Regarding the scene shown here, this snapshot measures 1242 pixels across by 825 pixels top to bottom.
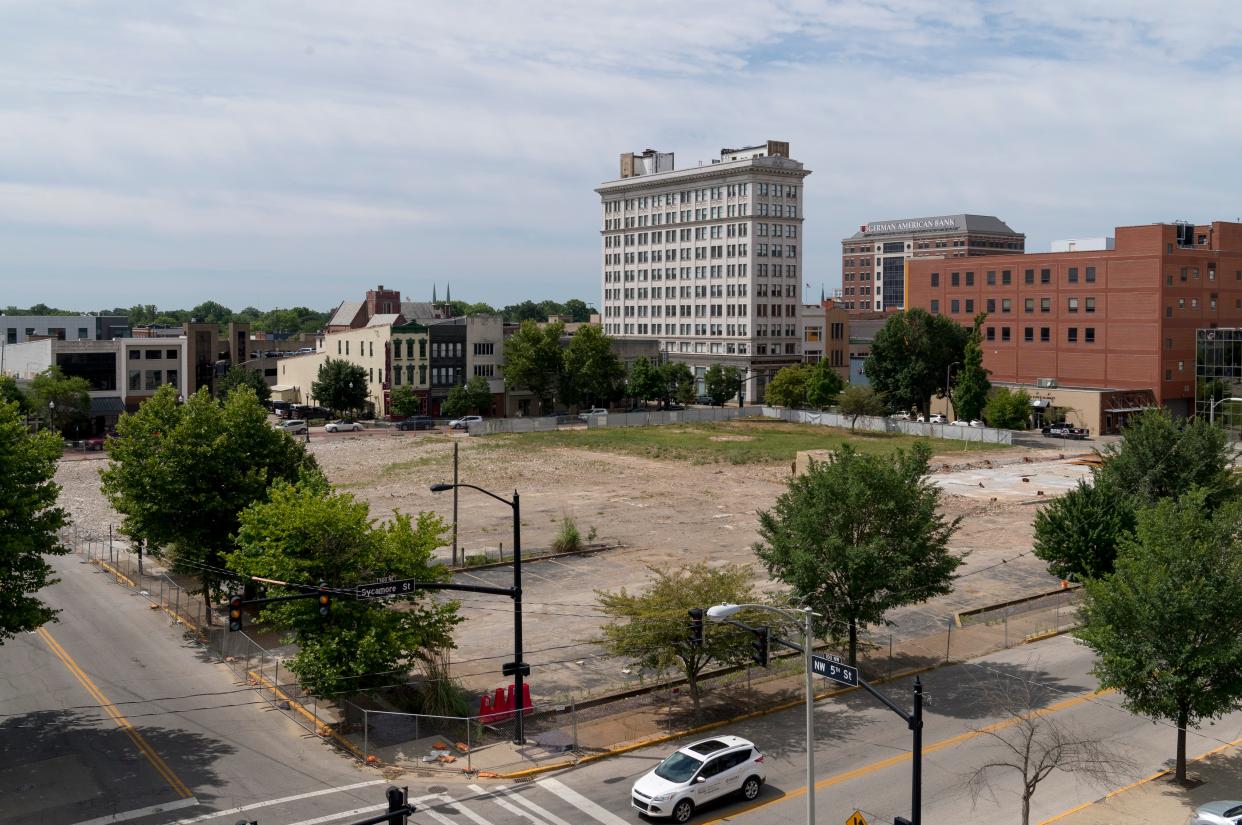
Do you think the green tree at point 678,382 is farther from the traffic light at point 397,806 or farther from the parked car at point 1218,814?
the traffic light at point 397,806

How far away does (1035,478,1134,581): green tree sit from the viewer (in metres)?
40.6

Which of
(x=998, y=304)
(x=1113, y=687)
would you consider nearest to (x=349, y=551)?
(x=1113, y=687)

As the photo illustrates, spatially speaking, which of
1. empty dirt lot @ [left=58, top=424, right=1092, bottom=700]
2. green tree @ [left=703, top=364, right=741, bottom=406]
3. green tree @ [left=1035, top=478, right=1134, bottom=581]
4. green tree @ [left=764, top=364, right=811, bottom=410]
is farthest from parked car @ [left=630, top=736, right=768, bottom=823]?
green tree @ [left=703, top=364, right=741, bottom=406]

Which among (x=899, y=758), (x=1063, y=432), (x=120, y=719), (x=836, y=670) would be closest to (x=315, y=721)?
(x=120, y=719)

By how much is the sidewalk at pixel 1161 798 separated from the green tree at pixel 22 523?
86.5ft

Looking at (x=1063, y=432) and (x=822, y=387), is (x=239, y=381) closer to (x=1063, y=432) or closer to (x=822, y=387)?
(x=822, y=387)

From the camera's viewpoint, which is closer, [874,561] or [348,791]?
[348,791]

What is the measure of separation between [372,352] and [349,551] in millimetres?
94671

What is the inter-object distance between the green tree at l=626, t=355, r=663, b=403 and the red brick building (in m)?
38.9

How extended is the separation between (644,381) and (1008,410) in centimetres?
4297

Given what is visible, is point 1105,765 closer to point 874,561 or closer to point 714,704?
point 874,561

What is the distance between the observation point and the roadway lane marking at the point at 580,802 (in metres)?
→ 24.2

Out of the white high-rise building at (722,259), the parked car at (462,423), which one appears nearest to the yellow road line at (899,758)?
the parked car at (462,423)

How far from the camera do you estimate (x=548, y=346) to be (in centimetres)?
12281
